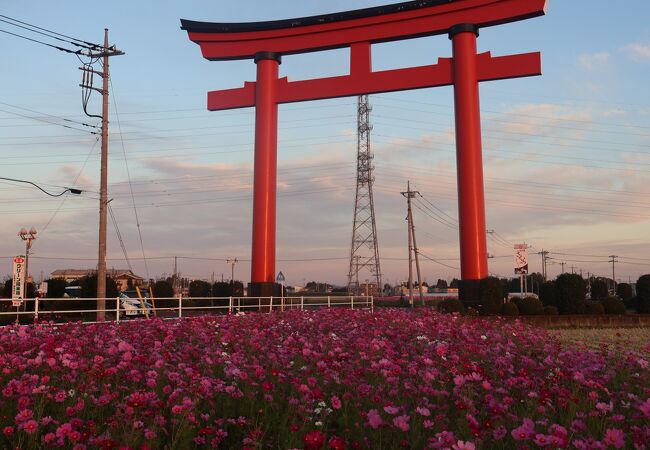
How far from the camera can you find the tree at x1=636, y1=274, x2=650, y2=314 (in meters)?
23.5

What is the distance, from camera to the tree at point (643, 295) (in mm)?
23469

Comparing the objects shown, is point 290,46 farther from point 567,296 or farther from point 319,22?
point 567,296

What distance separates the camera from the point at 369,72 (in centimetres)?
2020

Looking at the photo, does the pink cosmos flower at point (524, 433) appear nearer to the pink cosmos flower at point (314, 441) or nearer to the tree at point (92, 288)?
the pink cosmos flower at point (314, 441)

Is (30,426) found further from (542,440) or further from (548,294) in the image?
(548,294)

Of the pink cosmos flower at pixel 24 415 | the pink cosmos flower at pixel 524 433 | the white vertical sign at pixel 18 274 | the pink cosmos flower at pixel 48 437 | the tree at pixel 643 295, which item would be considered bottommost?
the pink cosmos flower at pixel 48 437

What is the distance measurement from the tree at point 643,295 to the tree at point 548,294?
4612 millimetres

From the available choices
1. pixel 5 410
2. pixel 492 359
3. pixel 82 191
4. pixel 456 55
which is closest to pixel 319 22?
pixel 456 55

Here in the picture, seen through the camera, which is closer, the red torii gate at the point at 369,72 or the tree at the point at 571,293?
the red torii gate at the point at 369,72

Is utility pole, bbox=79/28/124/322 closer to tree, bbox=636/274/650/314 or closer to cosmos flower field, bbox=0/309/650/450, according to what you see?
cosmos flower field, bbox=0/309/650/450

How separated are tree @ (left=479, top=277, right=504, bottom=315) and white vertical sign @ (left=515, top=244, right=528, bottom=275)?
2638mm

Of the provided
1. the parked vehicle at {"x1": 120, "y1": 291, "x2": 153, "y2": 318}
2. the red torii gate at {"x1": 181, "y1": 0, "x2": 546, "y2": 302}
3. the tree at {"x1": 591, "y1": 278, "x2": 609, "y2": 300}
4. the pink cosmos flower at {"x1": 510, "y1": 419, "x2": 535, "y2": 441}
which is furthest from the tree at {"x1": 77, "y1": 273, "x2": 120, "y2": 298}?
the pink cosmos flower at {"x1": 510, "y1": 419, "x2": 535, "y2": 441}

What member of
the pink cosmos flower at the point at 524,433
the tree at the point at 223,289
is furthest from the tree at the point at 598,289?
the pink cosmos flower at the point at 524,433

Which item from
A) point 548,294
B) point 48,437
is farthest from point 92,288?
point 48,437
